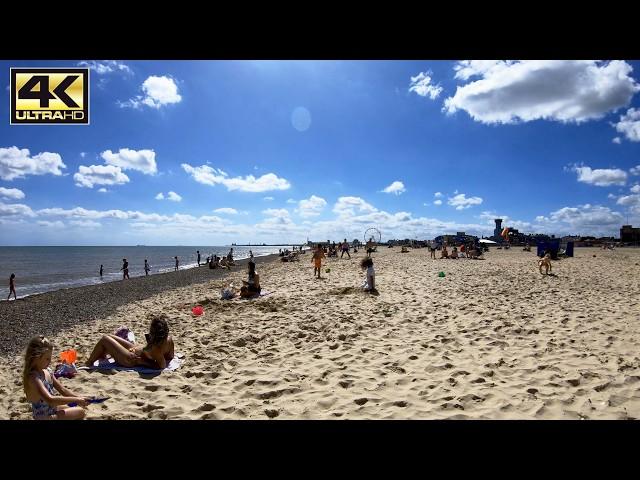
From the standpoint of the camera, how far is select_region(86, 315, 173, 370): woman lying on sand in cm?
462

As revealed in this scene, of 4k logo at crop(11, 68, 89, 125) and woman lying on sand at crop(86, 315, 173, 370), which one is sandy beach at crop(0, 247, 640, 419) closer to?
woman lying on sand at crop(86, 315, 173, 370)

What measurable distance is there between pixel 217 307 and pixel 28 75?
6.45 metres

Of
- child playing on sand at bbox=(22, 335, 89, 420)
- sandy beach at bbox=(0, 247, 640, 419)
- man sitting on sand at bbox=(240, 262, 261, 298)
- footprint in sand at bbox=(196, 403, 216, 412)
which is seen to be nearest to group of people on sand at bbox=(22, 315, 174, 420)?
child playing on sand at bbox=(22, 335, 89, 420)

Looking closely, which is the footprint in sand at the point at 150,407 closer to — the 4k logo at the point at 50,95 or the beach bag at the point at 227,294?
the 4k logo at the point at 50,95

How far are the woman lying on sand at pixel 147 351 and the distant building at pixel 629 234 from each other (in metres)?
96.7

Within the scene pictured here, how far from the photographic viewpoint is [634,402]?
3.40 m

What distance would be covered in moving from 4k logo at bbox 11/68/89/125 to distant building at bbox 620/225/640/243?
97.8 metres

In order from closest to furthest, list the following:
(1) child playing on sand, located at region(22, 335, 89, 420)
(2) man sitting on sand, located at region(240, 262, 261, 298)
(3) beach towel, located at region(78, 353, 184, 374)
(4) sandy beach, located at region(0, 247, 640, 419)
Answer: (1) child playing on sand, located at region(22, 335, 89, 420)
(4) sandy beach, located at region(0, 247, 640, 419)
(3) beach towel, located at region(78, 353, 184, 374)
(2) man sitting on sand, located at region(240, 262, 261, 298)

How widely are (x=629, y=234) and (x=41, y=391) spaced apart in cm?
10093

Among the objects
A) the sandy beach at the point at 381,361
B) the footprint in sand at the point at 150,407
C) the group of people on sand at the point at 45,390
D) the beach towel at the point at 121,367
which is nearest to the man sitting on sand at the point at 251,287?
the sandy beach at the point at 381,361
